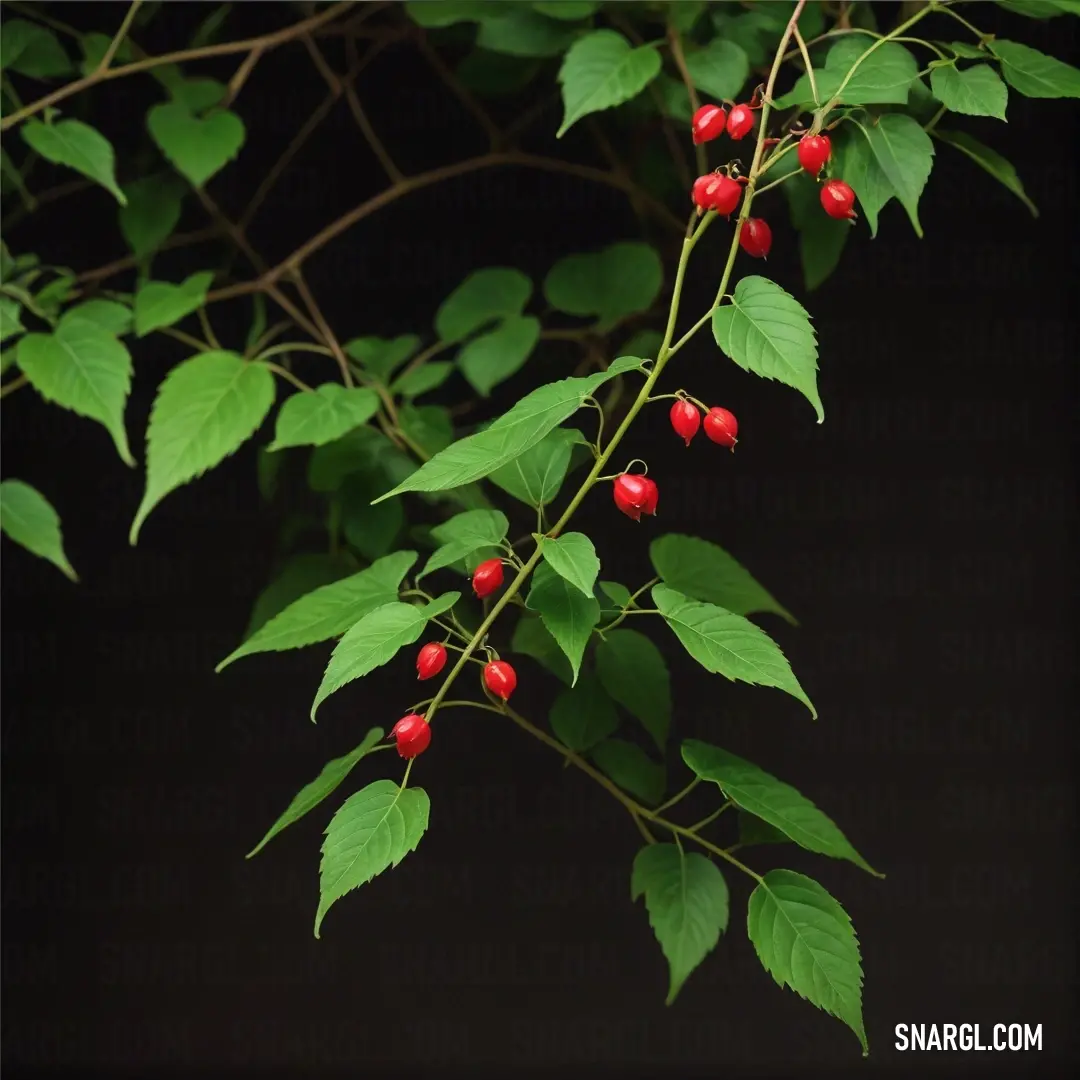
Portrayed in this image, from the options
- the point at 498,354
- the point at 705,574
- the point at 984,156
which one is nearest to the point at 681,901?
the point at 705,574

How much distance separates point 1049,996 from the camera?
1.30m

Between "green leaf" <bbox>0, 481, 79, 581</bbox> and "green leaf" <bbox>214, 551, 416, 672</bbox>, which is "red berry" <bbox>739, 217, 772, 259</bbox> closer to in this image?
"green leaf" <bbox>214, 551, 416, 672</bbox>

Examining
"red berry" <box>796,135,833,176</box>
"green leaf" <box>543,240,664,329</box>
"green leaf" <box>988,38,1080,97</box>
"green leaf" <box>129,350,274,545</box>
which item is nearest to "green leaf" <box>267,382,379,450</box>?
"green leaf" <box>129,350,274,545</box>

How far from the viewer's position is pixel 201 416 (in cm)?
84

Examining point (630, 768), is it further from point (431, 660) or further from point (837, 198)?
point (837, 198)

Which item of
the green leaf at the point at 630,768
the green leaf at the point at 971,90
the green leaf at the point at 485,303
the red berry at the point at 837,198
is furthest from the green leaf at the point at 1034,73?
the green leaf at the point at 630,768

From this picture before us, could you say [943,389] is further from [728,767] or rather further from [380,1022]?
[380,1022]

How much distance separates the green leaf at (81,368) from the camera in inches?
33.4

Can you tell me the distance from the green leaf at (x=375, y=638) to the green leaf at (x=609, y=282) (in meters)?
0.40

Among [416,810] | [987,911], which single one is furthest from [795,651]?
[416,810]

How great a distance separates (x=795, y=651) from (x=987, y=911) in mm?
338

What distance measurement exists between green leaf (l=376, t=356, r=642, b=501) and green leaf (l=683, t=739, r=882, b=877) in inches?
10.1

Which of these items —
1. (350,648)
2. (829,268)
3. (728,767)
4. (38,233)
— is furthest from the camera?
(38,233)

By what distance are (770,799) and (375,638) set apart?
0.28m
